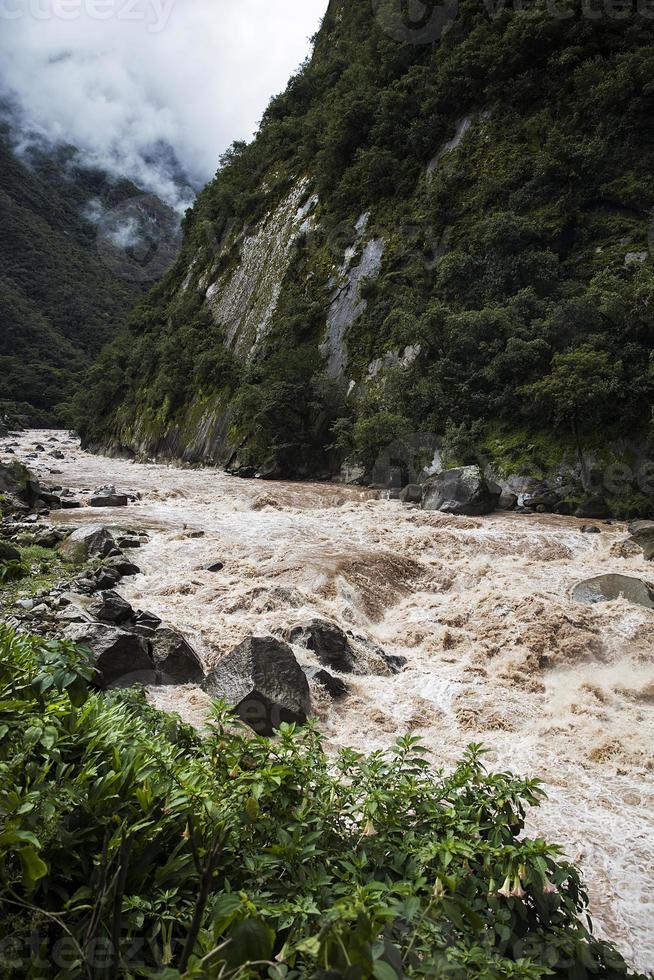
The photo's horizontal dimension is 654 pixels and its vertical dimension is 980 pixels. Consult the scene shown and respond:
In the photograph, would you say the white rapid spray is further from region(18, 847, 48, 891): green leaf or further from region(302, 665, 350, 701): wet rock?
region(18, 847, 48, 891): green leaf

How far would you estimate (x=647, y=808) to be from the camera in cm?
473

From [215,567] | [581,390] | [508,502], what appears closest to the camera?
[215,567]

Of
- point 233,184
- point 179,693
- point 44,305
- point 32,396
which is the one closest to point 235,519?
point 179,693

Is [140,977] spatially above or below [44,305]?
below

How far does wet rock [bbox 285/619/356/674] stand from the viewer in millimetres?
7355

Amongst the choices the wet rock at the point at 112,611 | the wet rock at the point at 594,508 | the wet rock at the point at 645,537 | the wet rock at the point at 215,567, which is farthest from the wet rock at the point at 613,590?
the wet rock at the point at 112,611

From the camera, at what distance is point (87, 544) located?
11258 mm

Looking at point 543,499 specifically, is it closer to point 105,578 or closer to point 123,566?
point 123,566

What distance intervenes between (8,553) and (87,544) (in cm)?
180

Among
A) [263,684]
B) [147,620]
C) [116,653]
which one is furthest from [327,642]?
[116,653]

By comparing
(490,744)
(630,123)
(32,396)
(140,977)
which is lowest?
(490,744)

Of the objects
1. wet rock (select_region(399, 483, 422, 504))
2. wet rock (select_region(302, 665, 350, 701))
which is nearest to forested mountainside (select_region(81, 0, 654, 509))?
wet rock (select_region(399, 483, 422, 504))

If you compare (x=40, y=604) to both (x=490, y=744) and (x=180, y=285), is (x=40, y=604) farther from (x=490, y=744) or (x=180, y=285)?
(x=180, y=285)

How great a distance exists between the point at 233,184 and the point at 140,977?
193 feet
